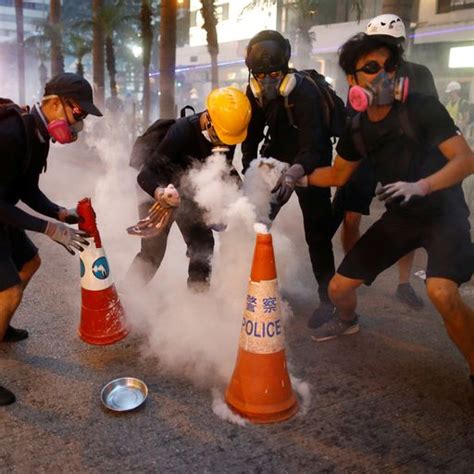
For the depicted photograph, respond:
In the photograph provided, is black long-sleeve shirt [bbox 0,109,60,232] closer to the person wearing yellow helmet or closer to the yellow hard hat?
the person wearing yellow helmet

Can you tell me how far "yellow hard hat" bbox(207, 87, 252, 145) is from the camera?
344 cm

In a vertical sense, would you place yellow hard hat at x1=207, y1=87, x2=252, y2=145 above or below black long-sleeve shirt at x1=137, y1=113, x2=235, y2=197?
above

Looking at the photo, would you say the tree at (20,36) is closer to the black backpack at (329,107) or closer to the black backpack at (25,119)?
the black backpack at (329,107)

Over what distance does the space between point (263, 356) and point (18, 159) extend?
179 centimetres

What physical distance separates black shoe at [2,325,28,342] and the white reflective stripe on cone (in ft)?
5.93

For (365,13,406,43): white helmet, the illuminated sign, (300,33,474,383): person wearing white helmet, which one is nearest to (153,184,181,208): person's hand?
(300,33,474,383): person wearing white helmet

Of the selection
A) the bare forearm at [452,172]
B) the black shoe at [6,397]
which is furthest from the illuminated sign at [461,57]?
the black shoe at [6,397]

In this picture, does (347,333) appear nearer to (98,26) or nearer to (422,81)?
(422,81)

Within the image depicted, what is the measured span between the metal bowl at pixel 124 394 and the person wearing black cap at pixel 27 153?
539mm

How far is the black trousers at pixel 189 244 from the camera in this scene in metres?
4.04

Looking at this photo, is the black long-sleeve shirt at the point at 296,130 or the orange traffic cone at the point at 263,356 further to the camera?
the black long-sleeve shirt at the point at 296,130

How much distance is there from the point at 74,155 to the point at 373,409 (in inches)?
636

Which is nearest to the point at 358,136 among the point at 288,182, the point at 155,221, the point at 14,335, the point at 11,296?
the point at 288,182

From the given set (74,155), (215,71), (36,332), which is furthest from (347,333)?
(74,155)
